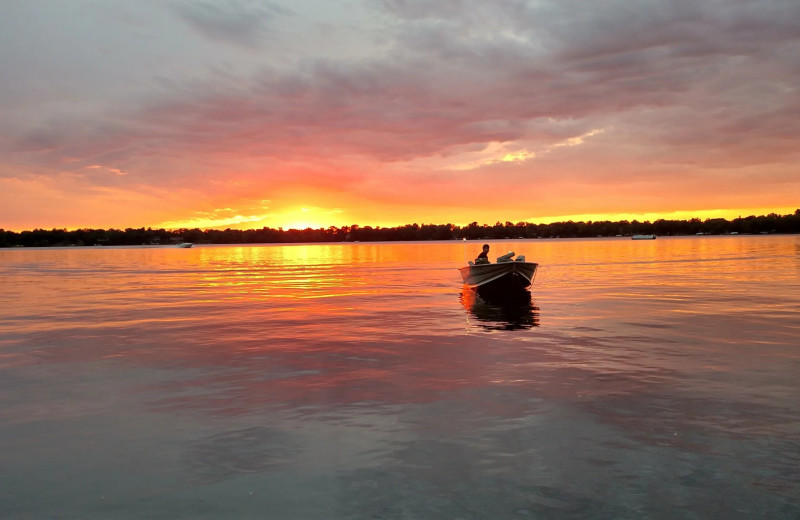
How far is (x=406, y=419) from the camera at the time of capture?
10891 mm

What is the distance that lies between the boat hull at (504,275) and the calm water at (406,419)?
33.4 feet

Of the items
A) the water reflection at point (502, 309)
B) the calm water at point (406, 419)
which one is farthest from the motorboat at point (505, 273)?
the calm water at point (406, 419)

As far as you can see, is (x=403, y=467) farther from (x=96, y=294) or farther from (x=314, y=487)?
(x=96, y=294)

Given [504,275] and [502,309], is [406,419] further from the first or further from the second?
[504,275]

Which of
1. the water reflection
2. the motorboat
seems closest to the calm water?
the water reflection

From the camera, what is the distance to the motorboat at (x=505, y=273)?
3444 cm

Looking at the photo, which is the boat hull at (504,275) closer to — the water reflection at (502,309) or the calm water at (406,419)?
the water reflection at (502,309)

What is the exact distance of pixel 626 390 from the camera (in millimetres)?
12633

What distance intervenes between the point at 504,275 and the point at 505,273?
0.48 feet

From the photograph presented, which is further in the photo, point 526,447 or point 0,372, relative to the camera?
point 0,372

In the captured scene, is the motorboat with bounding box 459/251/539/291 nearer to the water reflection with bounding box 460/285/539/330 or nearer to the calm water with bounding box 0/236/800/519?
the water reflection with bounding box 460/285/539/330

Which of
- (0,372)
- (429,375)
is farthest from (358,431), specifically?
(0,372)

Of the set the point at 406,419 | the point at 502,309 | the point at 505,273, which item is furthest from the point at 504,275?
the point at 406,419

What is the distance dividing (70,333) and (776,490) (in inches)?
933
